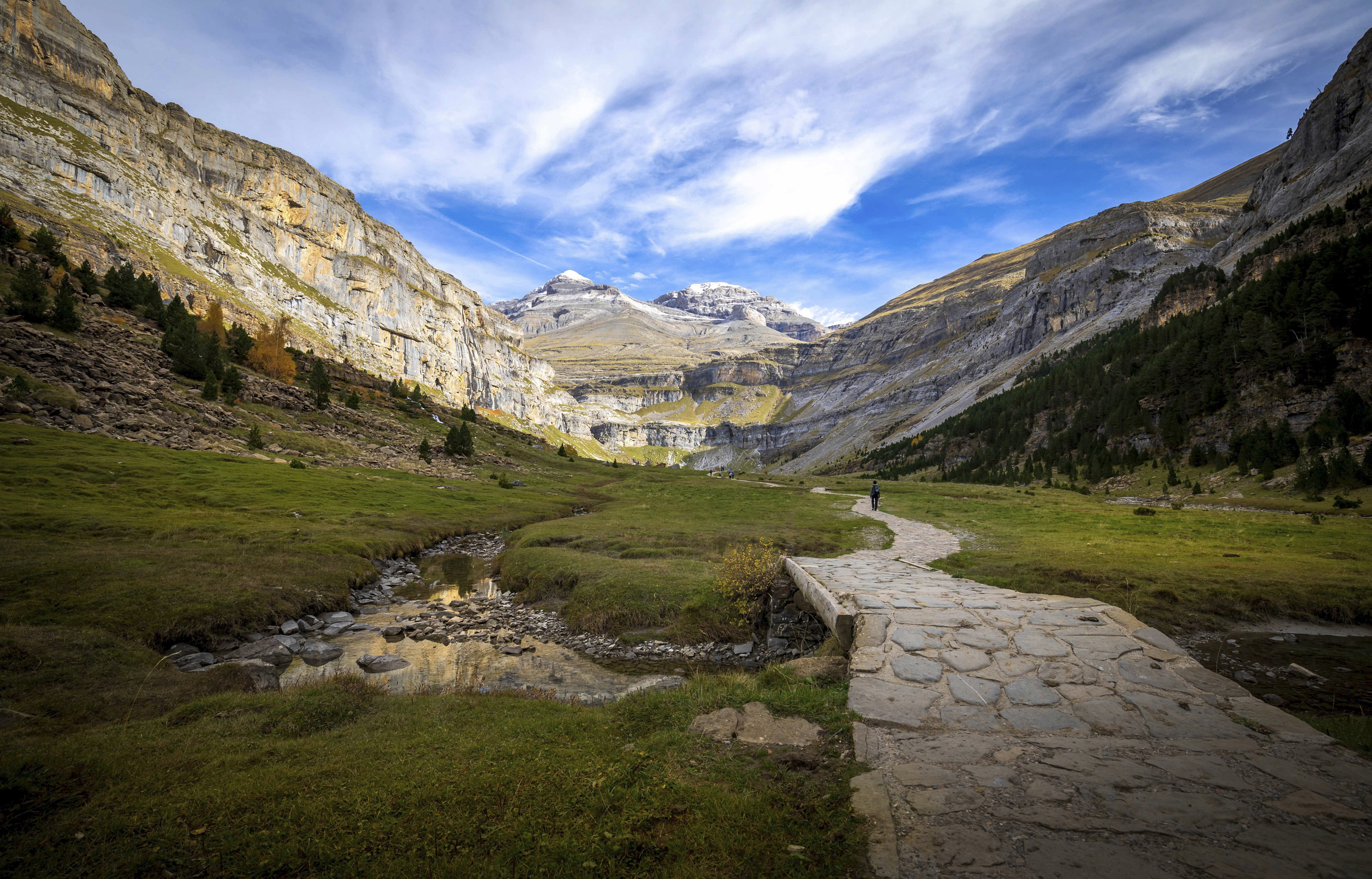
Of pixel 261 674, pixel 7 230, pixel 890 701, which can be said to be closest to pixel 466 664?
pixel 261 674

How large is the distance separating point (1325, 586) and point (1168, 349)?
247 feet

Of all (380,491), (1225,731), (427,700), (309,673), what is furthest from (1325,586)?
(380,491)

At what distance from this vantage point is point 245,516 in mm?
28156

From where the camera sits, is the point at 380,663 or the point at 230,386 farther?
the point at 230,386

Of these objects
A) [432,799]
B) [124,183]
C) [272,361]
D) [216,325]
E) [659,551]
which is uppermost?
[124,183]

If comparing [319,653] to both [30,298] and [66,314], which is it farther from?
[30,298]

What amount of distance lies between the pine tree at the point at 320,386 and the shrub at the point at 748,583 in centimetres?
7342

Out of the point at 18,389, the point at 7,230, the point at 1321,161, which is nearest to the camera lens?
the point at 18,389

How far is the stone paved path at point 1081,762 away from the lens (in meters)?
4.19

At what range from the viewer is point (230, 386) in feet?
181

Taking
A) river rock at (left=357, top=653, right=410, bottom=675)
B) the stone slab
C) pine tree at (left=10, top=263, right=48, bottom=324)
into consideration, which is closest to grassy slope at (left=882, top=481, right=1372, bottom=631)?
the stone slab

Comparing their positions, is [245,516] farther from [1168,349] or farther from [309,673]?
[1168,349]

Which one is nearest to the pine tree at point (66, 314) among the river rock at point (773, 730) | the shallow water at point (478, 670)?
the shallow water at point (478, 670)

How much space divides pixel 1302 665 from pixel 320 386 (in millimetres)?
90129
